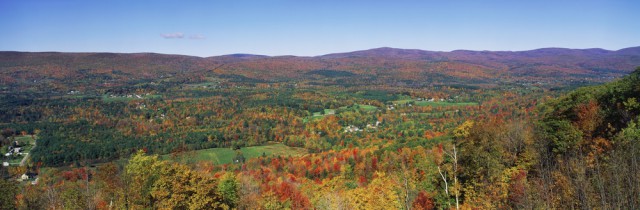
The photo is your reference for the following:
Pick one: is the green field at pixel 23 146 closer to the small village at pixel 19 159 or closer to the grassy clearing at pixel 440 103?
the small village at pixel 19 159

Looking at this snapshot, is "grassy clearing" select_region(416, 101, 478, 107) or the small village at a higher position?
"grassy clearing" select_region(416, 101, 478, 107)

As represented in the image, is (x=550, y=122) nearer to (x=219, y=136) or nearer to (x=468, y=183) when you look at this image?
(x=468, y=183)

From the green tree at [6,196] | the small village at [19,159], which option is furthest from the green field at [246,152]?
the green tree at [6,196]

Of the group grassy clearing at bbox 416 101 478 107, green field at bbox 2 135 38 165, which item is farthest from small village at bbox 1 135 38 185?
grassy clearing at bbox 416 101 478 107

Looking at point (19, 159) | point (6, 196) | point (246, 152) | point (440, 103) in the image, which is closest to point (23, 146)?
point (19, 159)

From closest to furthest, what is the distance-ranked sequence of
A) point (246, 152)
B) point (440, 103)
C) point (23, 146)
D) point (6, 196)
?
point (6, 196)
point (246, 152)
point (23, 146)
point (440, 103)

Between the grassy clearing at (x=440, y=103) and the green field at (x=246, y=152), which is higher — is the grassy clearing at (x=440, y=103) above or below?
above

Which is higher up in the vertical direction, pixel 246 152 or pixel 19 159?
pixel 19 159

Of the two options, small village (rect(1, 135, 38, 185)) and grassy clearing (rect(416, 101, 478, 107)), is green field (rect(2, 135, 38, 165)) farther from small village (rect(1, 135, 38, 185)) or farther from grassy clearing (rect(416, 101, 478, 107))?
grassy clearing (rect(416, 101, 478, 107))

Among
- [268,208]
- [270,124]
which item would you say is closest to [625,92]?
[268,208]

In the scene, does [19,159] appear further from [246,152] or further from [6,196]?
[6,196]

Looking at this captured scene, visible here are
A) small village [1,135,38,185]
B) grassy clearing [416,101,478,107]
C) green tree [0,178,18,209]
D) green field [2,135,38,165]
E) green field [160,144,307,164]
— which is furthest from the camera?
grassy clearing [416,101,478,107]

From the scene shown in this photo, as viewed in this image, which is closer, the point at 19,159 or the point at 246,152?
the point at 19,159
